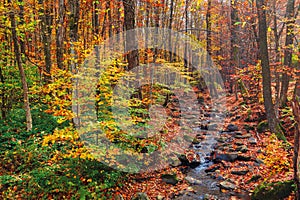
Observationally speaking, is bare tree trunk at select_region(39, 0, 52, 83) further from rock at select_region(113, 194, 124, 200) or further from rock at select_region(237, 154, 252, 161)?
rock at select_region(237, 154, 252, 161)

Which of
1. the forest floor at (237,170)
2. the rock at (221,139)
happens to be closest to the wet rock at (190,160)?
the forest floor at (237,170)

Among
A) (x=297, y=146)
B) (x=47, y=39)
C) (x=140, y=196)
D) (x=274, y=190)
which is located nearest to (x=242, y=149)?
(x=274, y=190)

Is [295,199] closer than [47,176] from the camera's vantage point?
Yes

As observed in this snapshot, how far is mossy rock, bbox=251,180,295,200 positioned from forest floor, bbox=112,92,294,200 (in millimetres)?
177

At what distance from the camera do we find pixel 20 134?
8.16 meters

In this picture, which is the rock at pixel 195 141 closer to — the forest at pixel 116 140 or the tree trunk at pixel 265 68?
the forest at pixel 116 140

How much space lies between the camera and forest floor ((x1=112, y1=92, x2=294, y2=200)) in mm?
6629

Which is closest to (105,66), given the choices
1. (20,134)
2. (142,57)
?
(20,134)

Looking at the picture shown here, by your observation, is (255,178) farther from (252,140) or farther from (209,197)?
(252,140)

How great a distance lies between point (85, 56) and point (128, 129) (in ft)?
8.53

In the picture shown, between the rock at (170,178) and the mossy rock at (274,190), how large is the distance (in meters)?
2.64

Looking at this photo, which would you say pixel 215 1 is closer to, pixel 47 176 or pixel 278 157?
pixel 278 157

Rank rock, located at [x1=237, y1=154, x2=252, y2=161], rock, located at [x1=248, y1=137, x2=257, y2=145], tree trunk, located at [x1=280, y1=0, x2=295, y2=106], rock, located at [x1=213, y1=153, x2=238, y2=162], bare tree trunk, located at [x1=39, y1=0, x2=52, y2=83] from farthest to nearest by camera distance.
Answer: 1. bare tree trunk, located at [x1=39, y1=0, x2=52, y2=83]
2. rock, located at [x1=248, y1=137, x2=257, y2=145]
3. tree trunk, located at [x1=280, y1=0, x2=295, y2=106]
4. rock, located at [x1=213, y1=153, x2=238, y2=162]
5. rock, located at [x1=237, y1=154, x2=252, y2=161]

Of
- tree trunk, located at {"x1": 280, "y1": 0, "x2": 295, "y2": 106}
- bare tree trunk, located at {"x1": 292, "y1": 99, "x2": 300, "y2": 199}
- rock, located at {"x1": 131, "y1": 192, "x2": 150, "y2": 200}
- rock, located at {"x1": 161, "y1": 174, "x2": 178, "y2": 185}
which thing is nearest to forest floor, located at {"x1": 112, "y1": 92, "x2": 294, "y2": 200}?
rock, located at {"x1": 161, "y1": 174, "x2": 178, "y2": 185}
